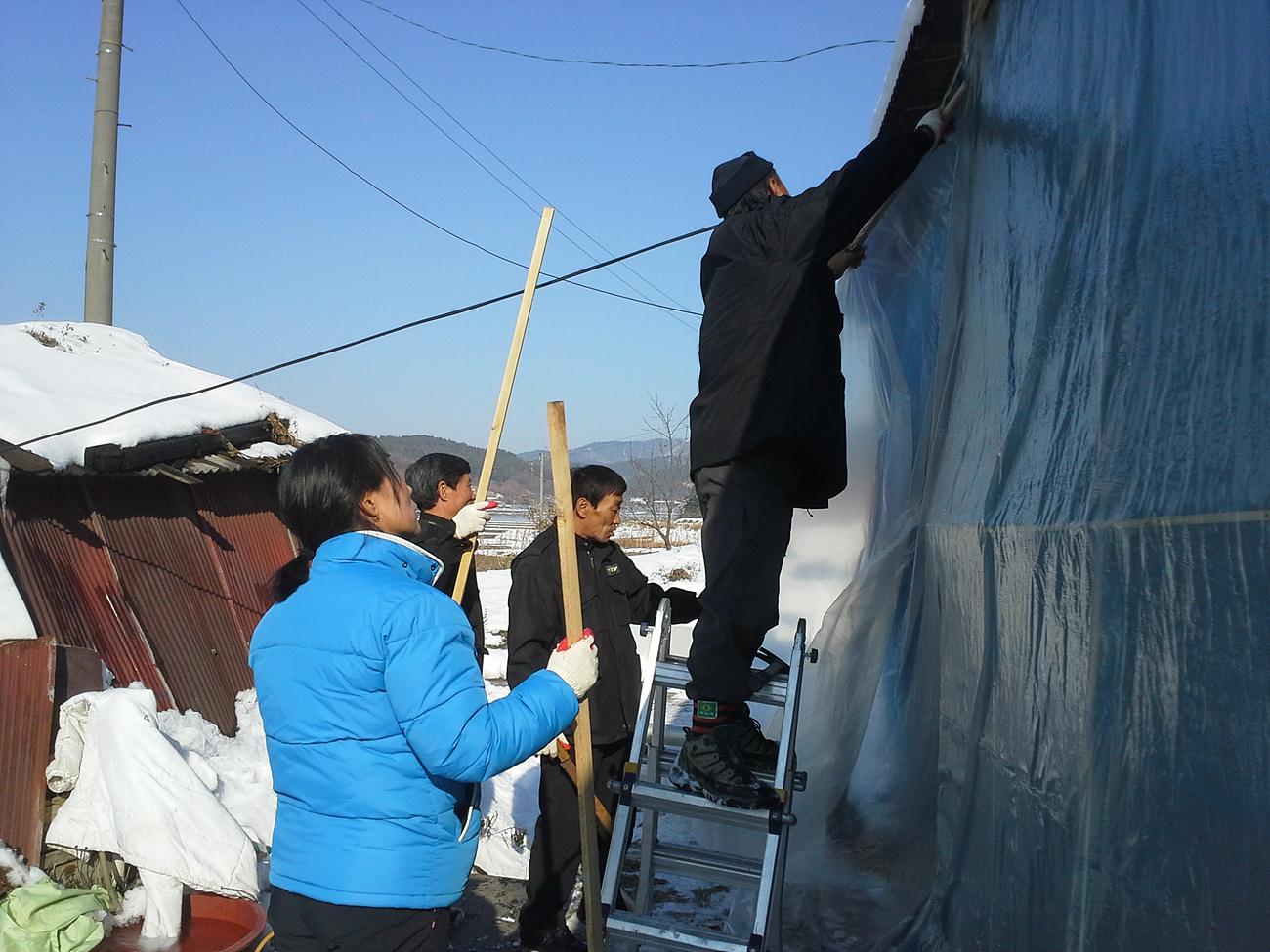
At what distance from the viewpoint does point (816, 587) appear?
459cm

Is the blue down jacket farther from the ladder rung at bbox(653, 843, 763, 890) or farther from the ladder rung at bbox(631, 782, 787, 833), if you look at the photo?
the ladder rung at bbox(653, 843, 763, 890)

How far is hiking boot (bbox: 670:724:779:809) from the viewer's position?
92.3 inches

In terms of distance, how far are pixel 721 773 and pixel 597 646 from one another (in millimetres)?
908

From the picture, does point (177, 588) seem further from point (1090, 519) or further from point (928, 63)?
point (1090, 519)

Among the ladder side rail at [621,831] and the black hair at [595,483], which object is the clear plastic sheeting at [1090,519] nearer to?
the ladder side rail at [621,831]

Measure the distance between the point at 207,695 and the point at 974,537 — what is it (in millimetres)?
4470

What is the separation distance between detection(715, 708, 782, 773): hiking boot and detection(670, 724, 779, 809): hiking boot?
0.6 inches

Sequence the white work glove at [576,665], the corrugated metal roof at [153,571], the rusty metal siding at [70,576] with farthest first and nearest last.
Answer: the corrugated metal roof at [153,571] → the rusty metal siding at [70,576] → the white work glove at [576,665]

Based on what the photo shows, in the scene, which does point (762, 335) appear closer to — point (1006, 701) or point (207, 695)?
point (1006, 701)

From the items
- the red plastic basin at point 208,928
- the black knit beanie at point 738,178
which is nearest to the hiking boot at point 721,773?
the black knit beanie at point 738,178

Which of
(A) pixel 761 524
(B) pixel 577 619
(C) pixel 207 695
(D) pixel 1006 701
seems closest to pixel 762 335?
(A) pixel 761 524

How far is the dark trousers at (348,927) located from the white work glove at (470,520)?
5.57 feet

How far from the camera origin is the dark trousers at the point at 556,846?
3236 millimetres

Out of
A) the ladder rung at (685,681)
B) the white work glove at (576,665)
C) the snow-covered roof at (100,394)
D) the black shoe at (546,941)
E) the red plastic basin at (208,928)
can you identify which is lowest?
the red plastic basin at (208,928)
